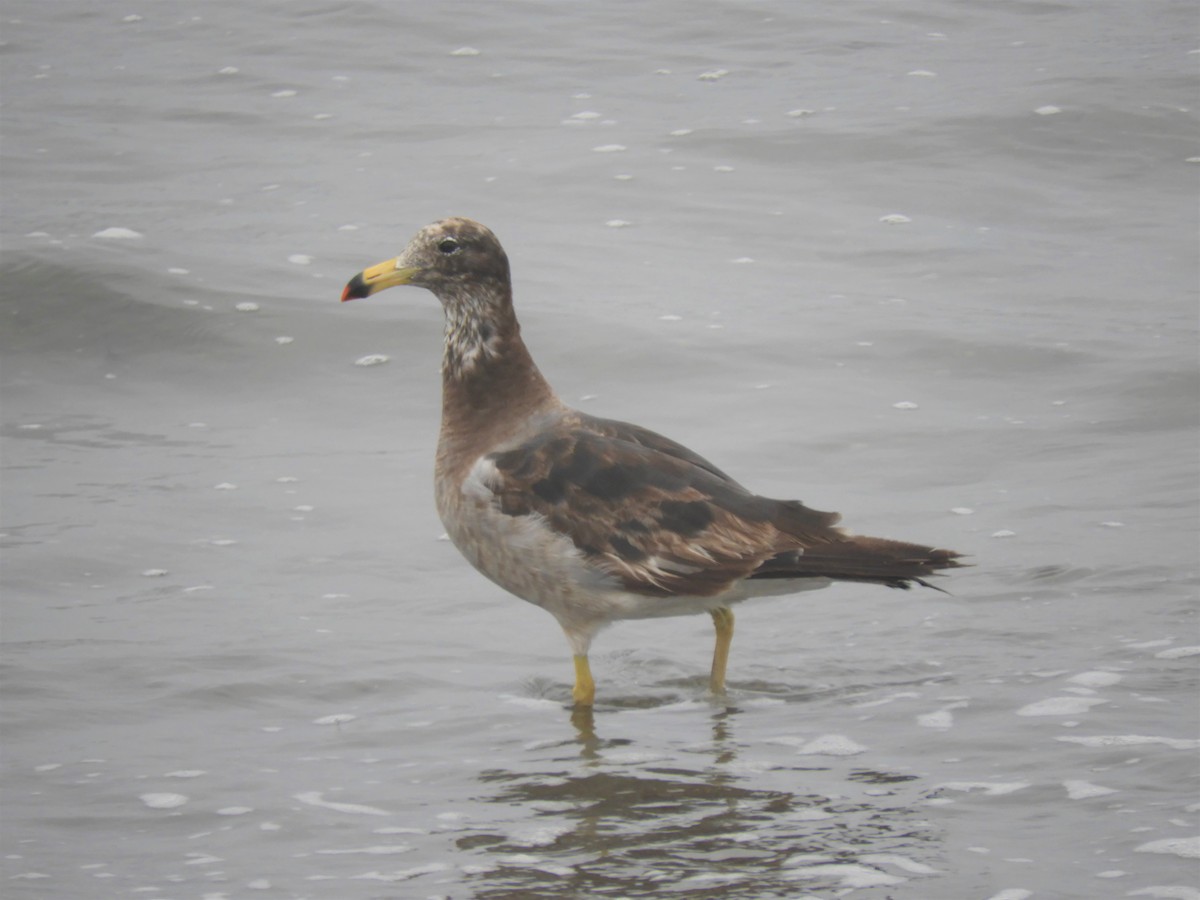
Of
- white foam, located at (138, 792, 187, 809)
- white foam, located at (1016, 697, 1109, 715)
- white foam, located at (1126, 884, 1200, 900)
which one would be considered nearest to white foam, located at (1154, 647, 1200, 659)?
white foam, located at (1016, 697, 1109, 715)

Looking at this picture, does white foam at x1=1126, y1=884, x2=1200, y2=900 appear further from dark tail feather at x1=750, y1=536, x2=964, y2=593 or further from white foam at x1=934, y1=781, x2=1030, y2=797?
dark tail feather at x1=750, y1=536, x2=964, y2=593

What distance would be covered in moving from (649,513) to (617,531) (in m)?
0.16

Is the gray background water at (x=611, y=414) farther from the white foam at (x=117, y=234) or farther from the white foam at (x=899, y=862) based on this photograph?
the white foam at (x=117, y=234)

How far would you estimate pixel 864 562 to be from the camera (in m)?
7.00

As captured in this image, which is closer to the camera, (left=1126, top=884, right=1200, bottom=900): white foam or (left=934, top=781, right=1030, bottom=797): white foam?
(left=1126, top=884, right=1200, bottom=900): white foam

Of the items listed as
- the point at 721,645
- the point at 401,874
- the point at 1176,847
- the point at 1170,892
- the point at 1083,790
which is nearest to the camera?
the point at 1170,892

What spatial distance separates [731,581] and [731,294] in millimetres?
6840

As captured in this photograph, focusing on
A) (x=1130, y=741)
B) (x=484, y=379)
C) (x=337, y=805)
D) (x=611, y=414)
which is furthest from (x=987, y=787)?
(x=611, y=414)

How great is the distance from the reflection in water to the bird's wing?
0.74 metres

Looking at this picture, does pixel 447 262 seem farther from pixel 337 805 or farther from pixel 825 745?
pixel 825 745

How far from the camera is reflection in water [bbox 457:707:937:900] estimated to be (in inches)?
222

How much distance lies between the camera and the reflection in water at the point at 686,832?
563cm

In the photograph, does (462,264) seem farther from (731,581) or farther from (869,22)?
(869,22)

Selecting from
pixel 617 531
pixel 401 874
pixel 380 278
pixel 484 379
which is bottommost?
pixel 401 874
